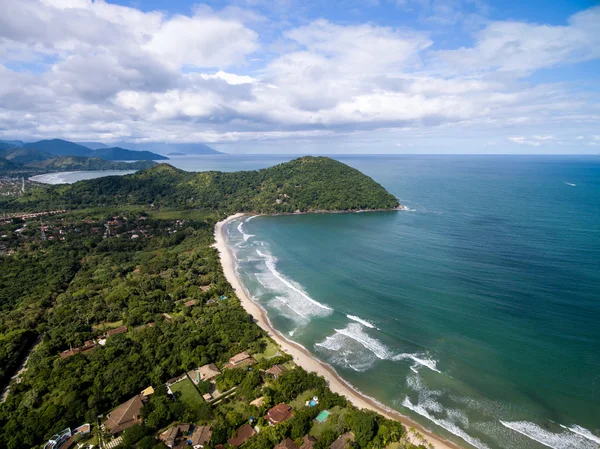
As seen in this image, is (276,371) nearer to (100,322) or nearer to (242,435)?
(242,435)

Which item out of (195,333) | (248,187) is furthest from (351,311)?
(248,187)

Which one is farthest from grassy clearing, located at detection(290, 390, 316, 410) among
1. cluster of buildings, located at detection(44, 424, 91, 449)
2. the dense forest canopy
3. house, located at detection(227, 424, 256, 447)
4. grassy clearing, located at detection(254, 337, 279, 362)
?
cluster of buildings, located at detection(44, 424, 91, 449)

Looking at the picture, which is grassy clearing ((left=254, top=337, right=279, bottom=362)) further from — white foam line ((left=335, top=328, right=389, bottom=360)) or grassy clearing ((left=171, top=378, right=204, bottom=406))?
white foam line ((left=335, top=328, right=389, bottom=360))

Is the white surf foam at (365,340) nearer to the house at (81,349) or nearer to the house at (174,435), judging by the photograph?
the house at (174,435)

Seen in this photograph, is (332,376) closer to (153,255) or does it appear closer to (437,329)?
(437,329)

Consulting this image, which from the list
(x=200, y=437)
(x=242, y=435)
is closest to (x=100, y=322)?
(x=200, y=437)

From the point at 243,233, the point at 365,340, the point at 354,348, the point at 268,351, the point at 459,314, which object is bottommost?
the point at 268,351
